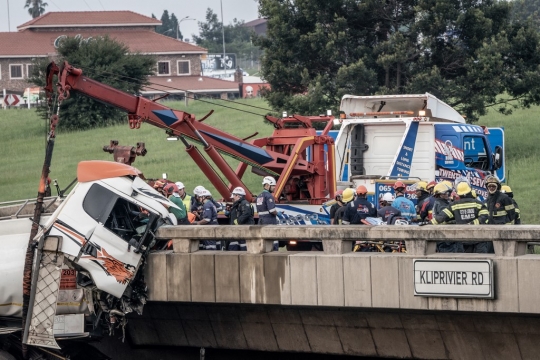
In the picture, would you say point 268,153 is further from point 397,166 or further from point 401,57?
point 401,57

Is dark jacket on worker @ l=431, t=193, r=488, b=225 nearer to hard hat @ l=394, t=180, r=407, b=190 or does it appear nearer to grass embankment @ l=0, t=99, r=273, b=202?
hard hat @ l=394, t=180, r=407, b=190

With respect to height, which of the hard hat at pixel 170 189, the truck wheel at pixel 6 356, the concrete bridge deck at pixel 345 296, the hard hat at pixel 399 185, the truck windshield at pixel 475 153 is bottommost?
the truck wheel at pixel 6 356

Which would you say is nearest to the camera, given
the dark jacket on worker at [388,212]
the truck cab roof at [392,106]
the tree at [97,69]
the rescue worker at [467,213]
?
the rescue worker at [467,213]

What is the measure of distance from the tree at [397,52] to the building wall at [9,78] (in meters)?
52.9

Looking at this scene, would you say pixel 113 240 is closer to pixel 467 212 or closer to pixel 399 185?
pixel 467 212

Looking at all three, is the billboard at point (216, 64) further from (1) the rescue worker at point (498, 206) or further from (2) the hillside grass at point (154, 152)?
(1) the rescue worker at point (498, 206)

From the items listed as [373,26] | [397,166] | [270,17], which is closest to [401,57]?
[373,26]

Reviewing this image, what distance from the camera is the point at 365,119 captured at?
2097 centimetres

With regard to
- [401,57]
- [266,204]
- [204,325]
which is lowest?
[204,325]

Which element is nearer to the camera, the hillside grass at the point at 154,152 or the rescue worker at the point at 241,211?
the rescue worker at the point at 241,211

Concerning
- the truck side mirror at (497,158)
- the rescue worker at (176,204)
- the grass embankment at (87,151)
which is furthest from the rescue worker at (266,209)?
the grass embankment at (87,151)

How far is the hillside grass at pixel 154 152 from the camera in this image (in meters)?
32.4

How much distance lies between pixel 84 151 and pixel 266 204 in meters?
28.4

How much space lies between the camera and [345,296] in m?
11.4
